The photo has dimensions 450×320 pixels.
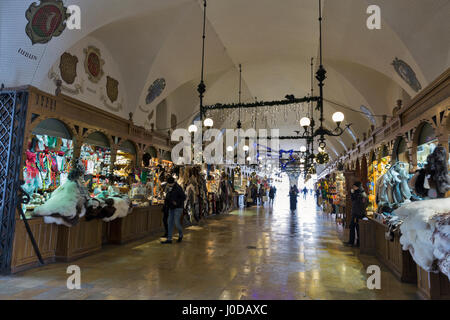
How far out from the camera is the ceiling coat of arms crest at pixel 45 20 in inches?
186

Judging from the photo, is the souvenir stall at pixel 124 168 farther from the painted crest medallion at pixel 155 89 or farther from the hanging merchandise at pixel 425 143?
the hanging merchandise at pixel 425 143

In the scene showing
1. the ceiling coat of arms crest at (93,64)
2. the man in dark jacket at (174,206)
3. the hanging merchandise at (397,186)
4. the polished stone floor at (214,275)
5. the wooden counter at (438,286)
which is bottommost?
the polished stone floor at (214,275)

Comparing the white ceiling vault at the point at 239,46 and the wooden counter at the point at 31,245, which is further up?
the white ceiling vault at the point at 239,46

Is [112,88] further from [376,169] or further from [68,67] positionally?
[376,169]

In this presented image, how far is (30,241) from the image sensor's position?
4.48 metres

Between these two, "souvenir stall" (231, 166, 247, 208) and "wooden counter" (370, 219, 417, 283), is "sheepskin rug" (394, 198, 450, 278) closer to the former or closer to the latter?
"wooden counter" (370, 219, 417, 283)

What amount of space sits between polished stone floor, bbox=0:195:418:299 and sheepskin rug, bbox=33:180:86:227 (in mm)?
768

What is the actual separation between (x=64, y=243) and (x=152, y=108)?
18.2 ft

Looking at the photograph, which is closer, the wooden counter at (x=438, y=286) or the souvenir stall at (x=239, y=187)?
the wooden counter at (x=438, y=286)

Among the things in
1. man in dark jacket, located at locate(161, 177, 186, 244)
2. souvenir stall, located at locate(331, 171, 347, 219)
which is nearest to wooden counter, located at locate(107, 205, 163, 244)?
man in dark jacket, located at locate(161, 177, 186, 244)

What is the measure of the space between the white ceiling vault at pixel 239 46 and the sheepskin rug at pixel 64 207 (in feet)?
7.11

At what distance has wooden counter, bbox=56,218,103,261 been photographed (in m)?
4.85

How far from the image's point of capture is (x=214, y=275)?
4141 mm

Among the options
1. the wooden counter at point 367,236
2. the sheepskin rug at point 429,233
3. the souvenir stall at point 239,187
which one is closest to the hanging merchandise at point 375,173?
the wooden counter at point 367,236
